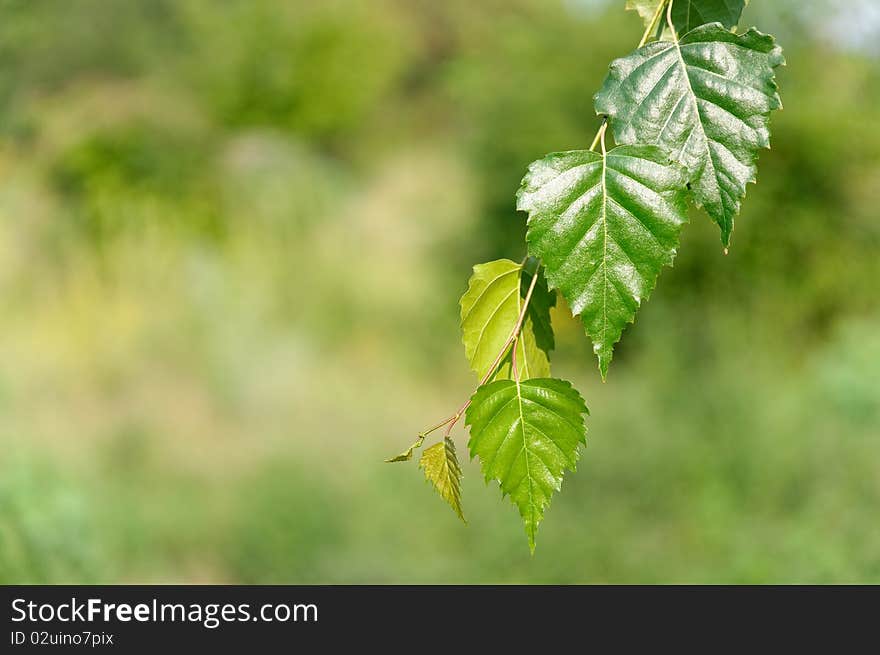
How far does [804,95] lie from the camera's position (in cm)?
448

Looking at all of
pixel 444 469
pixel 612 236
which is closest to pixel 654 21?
pixel 612 236

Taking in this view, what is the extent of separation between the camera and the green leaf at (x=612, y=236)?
1.27 feet

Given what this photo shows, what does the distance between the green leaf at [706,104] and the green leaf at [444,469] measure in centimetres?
15

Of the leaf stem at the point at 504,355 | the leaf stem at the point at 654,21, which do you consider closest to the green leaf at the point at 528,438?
the leaf stem at the point at 504,355

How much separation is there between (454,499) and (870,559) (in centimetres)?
262

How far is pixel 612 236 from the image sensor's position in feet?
1.28

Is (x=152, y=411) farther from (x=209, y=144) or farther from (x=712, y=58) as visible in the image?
(x=712, y=58)

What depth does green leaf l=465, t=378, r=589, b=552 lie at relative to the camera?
41cm

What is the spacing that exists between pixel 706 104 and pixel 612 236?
0.07 m

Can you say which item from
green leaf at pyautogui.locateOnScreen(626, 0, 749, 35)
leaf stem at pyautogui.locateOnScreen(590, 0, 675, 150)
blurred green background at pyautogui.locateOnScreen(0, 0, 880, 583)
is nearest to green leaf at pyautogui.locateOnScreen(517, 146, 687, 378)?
leaf stem at pyautogui.locateOnScreen(590, 0, 675, 150)

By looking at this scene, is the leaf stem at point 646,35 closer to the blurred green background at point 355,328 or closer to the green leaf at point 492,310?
the green leaf at point 492,310

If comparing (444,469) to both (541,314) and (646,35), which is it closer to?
(541,314)

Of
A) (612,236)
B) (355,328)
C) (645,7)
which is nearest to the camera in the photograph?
(612,236)
